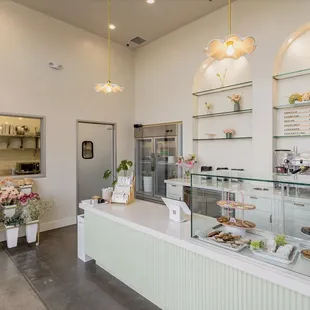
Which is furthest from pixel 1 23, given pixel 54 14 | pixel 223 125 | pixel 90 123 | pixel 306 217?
pixel 306 217

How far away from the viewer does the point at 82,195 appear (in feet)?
16.7

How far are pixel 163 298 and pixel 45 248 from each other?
2.43 metres

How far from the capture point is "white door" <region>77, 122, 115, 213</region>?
500cm

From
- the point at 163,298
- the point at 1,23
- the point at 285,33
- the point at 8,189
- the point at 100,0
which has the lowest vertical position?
the point at 163,298

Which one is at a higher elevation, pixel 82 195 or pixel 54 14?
pixel 54 14

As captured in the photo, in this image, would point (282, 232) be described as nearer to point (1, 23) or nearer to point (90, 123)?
point (90, 123)

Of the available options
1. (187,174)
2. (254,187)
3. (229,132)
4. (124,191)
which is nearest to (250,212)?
(254,187)

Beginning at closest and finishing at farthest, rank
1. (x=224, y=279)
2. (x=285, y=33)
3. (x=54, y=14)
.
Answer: (x=224, y=279) < (x=285, y=33) < (x=54, y=14)

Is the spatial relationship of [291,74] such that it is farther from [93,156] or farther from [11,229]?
[11,229]

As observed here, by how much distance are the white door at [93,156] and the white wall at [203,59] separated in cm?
96

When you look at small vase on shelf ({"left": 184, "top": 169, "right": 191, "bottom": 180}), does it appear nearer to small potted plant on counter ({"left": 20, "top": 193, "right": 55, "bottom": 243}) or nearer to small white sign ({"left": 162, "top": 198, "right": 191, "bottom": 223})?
small white sign ({"left": 162, "top": 198, "right": 191, "bottom": 223})

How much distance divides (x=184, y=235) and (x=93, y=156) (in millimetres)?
3767

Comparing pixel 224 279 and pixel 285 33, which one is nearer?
pixel 224 279

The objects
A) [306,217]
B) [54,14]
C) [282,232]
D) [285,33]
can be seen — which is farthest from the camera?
[54,14]
